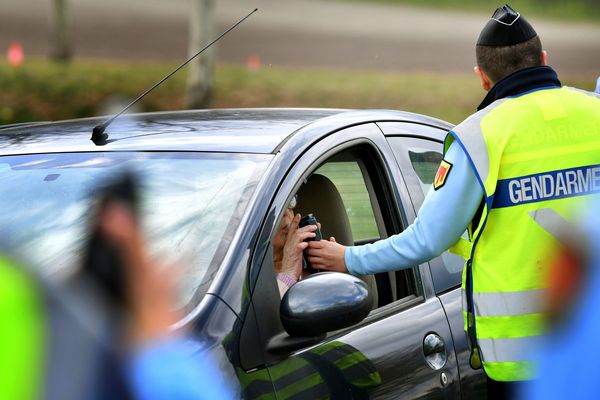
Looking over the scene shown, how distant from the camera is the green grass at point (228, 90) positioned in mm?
19203

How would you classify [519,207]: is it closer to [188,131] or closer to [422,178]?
[422,178]

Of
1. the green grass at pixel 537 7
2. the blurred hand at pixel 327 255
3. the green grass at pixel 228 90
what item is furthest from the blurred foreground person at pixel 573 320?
the green grass at pixel 537 7

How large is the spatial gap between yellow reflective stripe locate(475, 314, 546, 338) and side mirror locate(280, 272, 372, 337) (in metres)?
0.44

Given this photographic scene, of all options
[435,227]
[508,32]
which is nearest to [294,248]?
[435,227]

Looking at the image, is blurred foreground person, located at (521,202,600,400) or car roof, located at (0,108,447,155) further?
car roof, located at (0,108,447,155)

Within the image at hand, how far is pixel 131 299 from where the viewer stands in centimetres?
161

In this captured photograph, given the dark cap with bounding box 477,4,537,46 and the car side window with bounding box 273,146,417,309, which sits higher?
the dark cap with bounding box 477,4,537,46

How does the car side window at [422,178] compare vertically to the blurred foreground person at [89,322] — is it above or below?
below

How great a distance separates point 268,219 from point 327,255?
48cm

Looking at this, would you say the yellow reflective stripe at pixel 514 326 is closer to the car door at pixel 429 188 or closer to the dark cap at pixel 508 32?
the car door at pixel 429 188

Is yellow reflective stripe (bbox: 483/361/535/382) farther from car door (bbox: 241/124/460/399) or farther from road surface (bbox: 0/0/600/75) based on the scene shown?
road surface (bbox: 0/0/600/75)

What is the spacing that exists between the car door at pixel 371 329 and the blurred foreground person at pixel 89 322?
1.26 m

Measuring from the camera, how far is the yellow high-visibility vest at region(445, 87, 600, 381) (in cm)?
326

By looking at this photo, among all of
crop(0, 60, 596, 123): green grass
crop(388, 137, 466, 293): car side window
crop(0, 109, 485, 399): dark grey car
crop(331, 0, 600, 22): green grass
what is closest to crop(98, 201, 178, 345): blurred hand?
crop(0, 109, 485, 399): dark grey car
